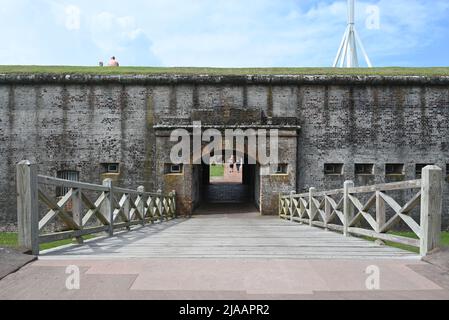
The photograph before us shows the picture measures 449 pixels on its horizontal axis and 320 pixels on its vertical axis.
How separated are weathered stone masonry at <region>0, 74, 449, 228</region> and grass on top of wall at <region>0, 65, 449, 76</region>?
0.38 meters

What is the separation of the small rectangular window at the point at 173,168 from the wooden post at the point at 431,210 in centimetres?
1154

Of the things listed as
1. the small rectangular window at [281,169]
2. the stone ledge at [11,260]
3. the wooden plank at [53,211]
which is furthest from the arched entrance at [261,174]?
the stone ledge at [11,260]

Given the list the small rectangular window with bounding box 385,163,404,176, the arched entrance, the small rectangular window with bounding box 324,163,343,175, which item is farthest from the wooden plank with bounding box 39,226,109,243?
the small rectangular window with bounding box 385,163,404,176

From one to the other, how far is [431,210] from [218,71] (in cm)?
1315

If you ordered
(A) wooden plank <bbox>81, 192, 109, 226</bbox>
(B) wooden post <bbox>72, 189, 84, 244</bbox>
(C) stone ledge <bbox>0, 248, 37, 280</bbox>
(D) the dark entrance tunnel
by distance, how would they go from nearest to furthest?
(C) stone ledge <bbox>0, 248, 37, 280</bbox>
(B) wooden post <bbox>72, 189, 84, 244</bbox>
(A) wooden plank <bbox>81, 192, 109, 226</bbox>
(D) the dark entrance tunnel

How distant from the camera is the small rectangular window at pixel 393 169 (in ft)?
50.3

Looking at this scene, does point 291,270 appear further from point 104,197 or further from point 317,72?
point 317,72

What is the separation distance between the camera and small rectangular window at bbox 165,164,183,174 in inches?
589

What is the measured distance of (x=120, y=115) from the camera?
1528 centimetres

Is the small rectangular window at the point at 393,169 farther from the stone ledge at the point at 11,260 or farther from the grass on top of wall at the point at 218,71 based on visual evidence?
the stone ledge at the point at 11,260

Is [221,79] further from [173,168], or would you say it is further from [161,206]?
[161,206]

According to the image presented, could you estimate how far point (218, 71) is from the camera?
16.2 meters
